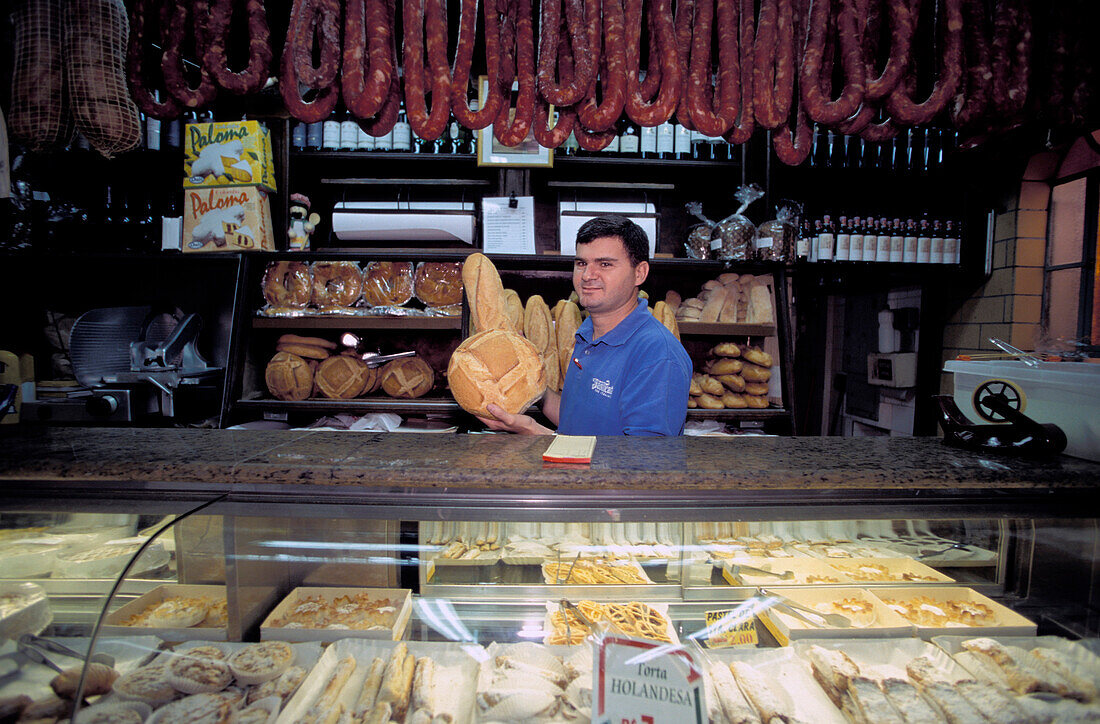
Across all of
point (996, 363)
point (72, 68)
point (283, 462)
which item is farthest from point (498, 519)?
point (72, 68)

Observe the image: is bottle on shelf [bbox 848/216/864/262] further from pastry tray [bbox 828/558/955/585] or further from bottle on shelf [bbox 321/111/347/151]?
bottle on shelf [bbox 321/111/347/151]

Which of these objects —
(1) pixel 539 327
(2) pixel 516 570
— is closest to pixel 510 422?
(2) pixel 516 570

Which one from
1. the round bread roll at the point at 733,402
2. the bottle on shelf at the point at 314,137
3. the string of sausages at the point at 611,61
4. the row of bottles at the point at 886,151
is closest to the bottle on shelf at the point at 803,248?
the row of bottles at the point at 886,151

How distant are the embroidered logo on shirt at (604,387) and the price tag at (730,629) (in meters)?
1.03

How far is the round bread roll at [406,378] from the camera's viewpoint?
3.13 metres

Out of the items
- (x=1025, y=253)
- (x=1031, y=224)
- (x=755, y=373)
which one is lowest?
(x=755, y=373)

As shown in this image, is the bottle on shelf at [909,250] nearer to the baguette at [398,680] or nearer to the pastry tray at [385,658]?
the pastry tray at [385,658]

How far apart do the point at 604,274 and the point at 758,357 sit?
146cm

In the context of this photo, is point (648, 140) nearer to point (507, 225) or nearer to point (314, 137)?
point (507, 225)

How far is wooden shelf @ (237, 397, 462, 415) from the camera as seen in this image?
301 cm

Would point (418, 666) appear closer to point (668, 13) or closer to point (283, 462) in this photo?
point (283, 462)

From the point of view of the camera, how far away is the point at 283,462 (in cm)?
108

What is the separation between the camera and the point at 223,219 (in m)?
2.97

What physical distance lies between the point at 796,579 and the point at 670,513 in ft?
1.65
